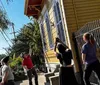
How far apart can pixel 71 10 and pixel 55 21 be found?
184 centimetres

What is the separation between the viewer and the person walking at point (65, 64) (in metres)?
6.82

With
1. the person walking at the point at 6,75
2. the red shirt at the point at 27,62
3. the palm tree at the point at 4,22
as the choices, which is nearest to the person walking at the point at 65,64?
the person walking at the point at 6,75

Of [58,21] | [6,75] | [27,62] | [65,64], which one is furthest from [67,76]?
[27,62]

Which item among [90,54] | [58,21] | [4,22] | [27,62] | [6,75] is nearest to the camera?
[90,54]

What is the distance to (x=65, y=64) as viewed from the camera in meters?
6.88

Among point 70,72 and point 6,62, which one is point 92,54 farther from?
point 6,62

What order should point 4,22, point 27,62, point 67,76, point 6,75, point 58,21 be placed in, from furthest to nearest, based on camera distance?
point 4,22, point 27,62, point 58,21, point 67,76, point 6,75

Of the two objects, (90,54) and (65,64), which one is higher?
(90,54)

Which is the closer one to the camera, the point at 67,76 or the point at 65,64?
the point at 65,64

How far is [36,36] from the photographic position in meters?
32.5

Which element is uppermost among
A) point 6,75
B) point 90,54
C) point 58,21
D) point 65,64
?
point 58,21

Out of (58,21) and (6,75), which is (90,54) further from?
(58,21)

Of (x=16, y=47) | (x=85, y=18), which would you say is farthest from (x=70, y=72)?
(x=16, y=47)

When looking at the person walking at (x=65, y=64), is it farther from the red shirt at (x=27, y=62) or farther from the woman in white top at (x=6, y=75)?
the red shirt at (x=27, y=62)
